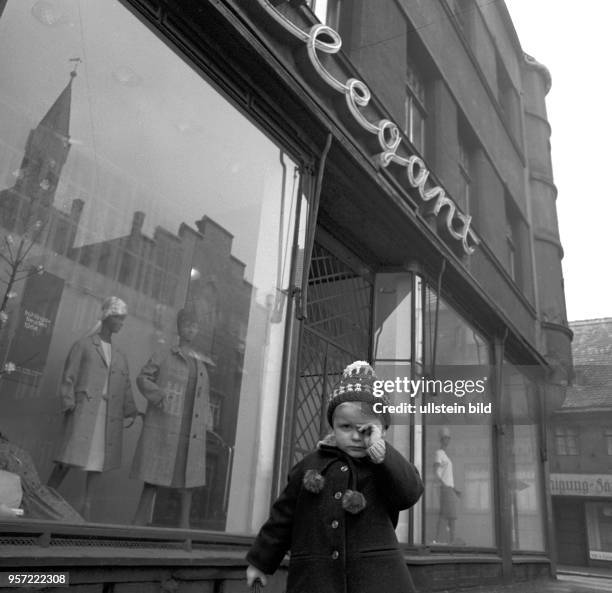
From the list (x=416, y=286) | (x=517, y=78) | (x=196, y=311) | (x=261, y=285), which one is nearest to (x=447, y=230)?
(x=416, y=286)

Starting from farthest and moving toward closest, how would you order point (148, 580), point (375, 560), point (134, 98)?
point (134, 98) < point (148, 580) < point (375, 560)

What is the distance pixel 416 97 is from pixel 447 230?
2.97 m

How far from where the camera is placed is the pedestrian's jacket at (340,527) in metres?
2.65

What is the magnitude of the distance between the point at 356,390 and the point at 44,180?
234 centimetres

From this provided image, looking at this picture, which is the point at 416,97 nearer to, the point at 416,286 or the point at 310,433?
the point at 416,286

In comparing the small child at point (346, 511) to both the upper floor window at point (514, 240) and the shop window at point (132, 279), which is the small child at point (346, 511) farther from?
the upper floor window at point (514, 240)

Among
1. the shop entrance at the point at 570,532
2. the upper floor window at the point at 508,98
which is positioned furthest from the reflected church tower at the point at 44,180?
the shop entrance at the point at 570,532

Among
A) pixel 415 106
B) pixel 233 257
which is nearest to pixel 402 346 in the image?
pixel 233 257

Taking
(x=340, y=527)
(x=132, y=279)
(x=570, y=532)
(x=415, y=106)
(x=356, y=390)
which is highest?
(x=415, y=106)

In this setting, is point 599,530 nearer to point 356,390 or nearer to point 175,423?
point 175,423

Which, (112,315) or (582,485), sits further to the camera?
(582,485)

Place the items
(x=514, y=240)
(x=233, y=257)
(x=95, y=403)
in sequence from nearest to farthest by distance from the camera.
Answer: (x=95, y=403)
(x=233, y=257)
(x=514, y=240)

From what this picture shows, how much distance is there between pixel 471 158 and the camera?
13.2 meters

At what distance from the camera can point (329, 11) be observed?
8.14m
